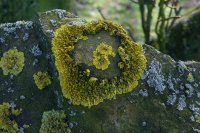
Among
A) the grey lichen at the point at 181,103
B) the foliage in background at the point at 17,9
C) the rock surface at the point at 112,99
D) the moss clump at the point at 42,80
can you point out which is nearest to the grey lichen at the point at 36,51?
the rock surface at the point at 112,99

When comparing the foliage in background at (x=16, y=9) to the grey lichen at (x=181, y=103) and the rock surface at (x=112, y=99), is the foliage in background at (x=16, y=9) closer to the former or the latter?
the rock surface at (x=112, y=99)

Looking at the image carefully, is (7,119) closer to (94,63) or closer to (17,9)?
(94,63)

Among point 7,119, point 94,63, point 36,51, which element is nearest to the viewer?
point 94,63

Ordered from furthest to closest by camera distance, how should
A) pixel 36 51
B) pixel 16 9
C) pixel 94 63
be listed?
1. pixel 16 9
2. pixel 36 51
3. pixel 94 63

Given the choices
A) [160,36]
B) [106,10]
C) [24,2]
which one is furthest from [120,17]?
[160,36]

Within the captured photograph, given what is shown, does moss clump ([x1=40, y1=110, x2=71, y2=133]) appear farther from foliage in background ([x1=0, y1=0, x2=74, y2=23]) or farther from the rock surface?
foliage in background ([x1=0, y1=0, x2=74, y2=23])

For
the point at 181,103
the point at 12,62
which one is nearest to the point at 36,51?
the point at 12,62
